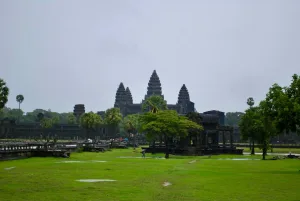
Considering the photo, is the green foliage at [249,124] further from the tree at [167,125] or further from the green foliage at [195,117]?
the tree at [167,125]

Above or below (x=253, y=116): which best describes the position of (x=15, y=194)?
below

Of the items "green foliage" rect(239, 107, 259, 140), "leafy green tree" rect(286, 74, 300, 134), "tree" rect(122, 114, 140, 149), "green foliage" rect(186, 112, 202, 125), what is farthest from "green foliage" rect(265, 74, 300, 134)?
"tree" rect(122, 114, 140, 149)

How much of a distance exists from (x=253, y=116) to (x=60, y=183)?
2908 inches

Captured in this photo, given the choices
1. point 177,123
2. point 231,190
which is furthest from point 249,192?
point 177,123

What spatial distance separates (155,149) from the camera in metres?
101

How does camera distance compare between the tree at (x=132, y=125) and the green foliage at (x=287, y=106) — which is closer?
the green foliage at (x=287, y=106)

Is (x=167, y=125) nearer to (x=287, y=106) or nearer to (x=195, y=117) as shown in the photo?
(x=195, y=117)

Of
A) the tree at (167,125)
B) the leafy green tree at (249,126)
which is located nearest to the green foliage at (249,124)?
the leafy green tree at (249,126)

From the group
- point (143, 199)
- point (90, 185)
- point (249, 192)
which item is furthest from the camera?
point (90, 185)

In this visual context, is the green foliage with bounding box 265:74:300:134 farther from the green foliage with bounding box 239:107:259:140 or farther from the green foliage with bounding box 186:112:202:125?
the green foliage with bounding box 186:112:202:125

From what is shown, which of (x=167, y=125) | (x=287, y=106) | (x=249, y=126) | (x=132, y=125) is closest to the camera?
(x=287, y=106)

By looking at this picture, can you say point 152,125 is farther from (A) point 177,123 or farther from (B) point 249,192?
(B) point 249,192

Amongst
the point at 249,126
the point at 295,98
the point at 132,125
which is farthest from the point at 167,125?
the point at 132,125

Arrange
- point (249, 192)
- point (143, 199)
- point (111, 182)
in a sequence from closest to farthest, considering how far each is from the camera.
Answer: point (143, 199) → point (249, 192) → point (111, 182)
